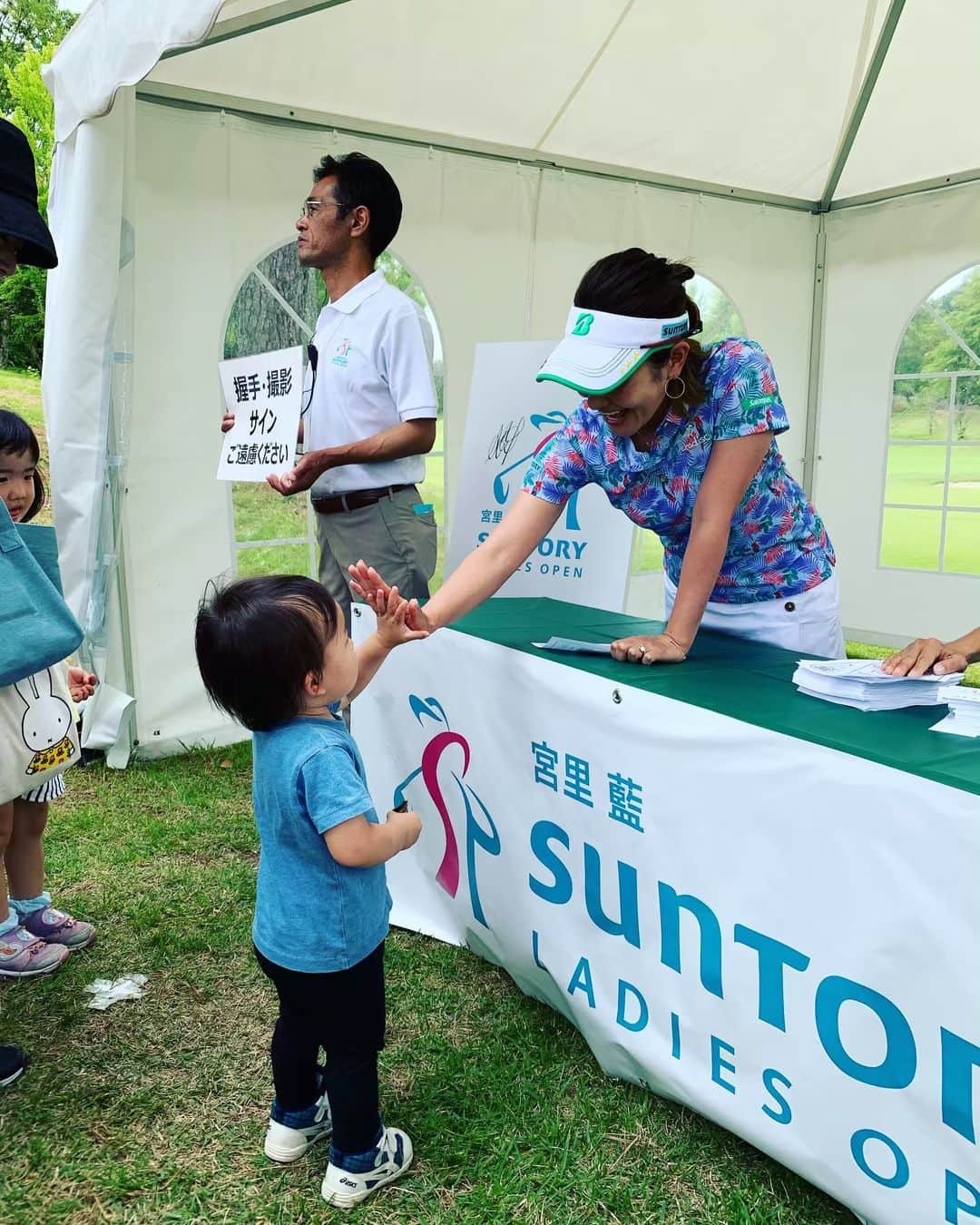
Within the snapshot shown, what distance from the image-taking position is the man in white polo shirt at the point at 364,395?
2.73m

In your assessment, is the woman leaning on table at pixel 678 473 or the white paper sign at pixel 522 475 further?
the white paper sign at pixel 522 475

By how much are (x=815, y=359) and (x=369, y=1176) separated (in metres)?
5.42

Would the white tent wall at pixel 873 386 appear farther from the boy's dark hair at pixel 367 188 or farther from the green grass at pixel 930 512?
the boy's dark hair at pixel 367 188

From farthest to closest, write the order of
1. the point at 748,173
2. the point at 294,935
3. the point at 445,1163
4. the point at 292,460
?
the point at 748,173 → the point at 292,460 → the point at 445,1163 → the point at 294,935

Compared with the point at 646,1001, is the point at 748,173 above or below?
above

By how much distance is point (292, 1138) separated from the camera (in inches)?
69.0

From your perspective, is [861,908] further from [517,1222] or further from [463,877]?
[463,877]

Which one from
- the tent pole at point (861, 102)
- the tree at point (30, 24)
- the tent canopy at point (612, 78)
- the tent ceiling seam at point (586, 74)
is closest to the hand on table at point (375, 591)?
the tent canopy at point (612, 78)

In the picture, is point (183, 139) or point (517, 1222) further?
point (183, 139)

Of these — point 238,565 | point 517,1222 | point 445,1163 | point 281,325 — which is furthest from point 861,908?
point 281,325

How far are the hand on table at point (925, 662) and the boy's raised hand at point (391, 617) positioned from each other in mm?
822

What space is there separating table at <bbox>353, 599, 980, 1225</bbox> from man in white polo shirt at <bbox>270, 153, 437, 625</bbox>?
68 centimetres

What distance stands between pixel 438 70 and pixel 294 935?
3.57m

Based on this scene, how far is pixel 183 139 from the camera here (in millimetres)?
3738
